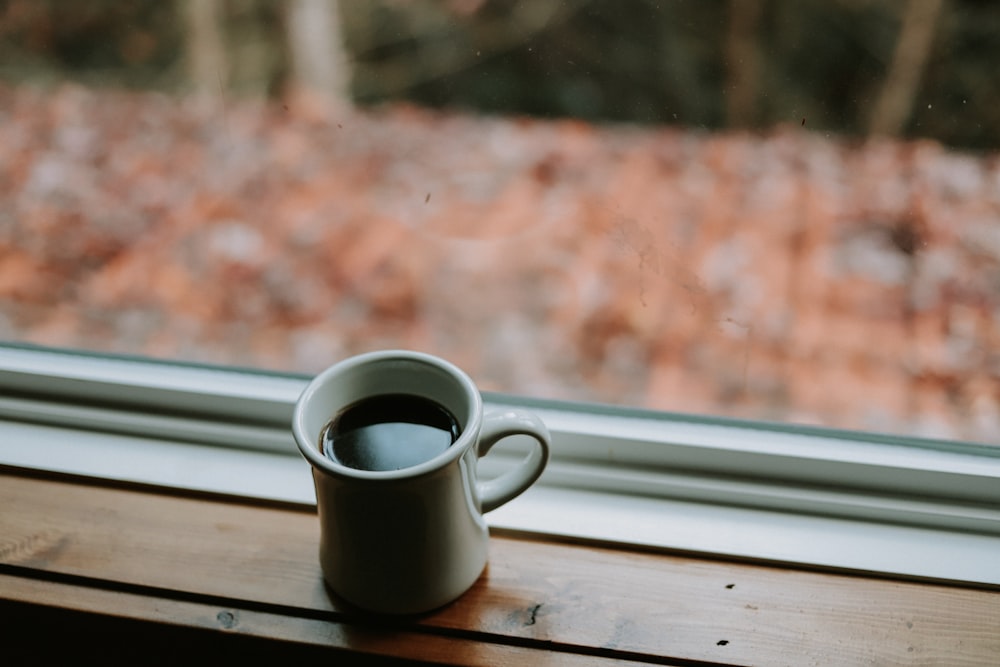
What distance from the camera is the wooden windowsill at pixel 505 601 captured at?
0.45 meters

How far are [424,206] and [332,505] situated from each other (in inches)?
40.2

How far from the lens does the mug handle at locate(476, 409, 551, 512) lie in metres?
0.44

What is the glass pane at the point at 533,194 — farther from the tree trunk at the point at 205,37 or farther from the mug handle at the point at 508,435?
the mug handle at the point at 508,435

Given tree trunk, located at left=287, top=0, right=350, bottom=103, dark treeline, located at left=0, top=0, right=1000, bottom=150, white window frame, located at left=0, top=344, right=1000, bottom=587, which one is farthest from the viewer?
tree trunk, located at left=287, top=0, right=350, bottom=103

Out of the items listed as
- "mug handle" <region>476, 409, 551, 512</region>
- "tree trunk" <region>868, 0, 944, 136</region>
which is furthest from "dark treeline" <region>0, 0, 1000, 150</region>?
"mug handle" <region>476, 409, 551, 512</region>

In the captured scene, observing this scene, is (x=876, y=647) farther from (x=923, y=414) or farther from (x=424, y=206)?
(x=424, y=206)

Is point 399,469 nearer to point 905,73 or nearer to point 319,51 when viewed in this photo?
point 905,73

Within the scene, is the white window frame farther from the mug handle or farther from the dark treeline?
the dark treeline

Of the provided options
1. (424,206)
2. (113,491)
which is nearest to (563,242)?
(424,206)

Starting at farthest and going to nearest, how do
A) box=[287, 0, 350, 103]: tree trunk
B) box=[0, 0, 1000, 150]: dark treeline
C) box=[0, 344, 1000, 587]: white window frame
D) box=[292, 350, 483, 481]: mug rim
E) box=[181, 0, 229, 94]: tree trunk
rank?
box=[287, 0, 350, 103]: tree trunk → box=[181, 0, 229, 94]: tree trunk → box=[0, 0, 1000, 150]: dark treeline → box=[0, 344, 1000, 587]: white window frame → box=[292, 350, 483, 481]: mug rim

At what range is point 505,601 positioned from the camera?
1.55 feet

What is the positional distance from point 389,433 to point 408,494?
67mm

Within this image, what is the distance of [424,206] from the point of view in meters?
1.39

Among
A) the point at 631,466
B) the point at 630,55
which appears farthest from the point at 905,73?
the point at 631,466
